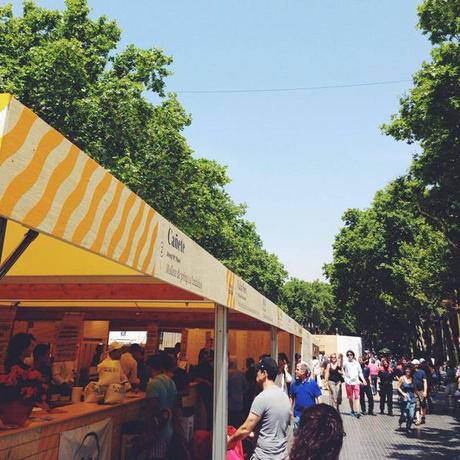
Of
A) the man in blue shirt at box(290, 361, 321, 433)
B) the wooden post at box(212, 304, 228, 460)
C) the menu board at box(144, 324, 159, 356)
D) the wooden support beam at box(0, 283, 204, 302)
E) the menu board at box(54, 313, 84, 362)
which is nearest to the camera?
the wooden post at box(212, 304, 228, 460)

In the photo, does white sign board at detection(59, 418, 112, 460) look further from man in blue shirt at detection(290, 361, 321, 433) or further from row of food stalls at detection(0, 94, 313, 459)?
man in blue shirt at detection(290, 361, 321, 433)

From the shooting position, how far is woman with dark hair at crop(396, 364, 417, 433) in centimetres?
1352

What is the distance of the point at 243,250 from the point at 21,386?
38711 millimetres

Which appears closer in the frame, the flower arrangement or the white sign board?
the flower arrangement

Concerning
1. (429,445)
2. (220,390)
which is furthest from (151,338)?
(429,445)

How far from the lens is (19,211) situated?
85.0 inches

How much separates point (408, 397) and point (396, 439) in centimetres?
161

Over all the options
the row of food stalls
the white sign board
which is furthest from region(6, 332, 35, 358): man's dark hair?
the white sign board

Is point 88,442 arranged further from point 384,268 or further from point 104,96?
point 384,268

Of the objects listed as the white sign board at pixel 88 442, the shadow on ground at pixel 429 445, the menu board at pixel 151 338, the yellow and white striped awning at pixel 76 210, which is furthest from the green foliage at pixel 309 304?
the yellow and white striped awning at pixel 76 210

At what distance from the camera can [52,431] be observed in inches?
200

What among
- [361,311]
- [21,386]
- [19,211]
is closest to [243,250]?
[361,311]

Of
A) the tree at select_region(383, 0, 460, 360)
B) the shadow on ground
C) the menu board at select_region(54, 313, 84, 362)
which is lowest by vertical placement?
the shadow on ground

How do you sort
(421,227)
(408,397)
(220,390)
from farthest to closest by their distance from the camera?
(421,227)
(408,397)
(220,390)
